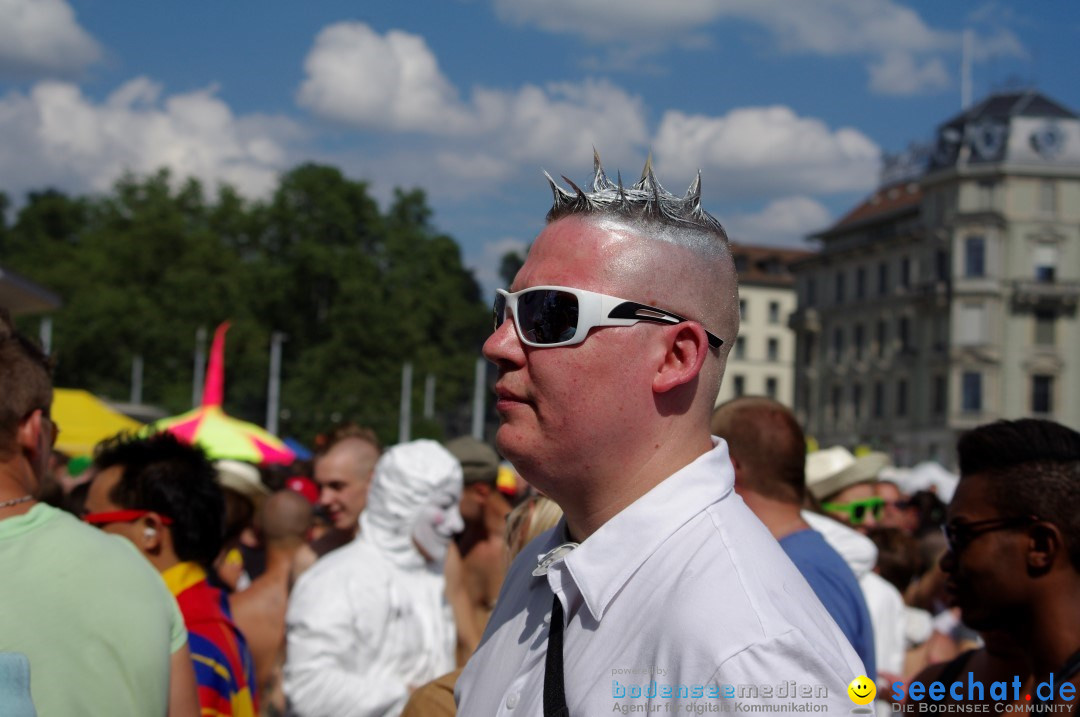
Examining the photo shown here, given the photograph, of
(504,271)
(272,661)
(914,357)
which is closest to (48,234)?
(504,271)

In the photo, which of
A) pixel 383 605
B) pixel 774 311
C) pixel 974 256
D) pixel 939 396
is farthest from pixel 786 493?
pixel 774 311

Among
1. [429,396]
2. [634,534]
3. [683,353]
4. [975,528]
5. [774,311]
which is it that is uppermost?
[774,311]

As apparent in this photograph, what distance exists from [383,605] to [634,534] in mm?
3050

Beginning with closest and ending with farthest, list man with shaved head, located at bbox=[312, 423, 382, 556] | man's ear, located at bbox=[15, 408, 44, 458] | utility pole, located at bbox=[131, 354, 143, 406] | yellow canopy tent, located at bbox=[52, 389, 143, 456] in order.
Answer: man's ear, located at bbox=[15, 408, 44, 458]
man with shaved head, located at bbox=[312, 423, 382, 556]
yellow canopy tent, located at bbox=[52, 389, 143, 456]
utility pole, located at bbox=[131, 354, 143, 406]

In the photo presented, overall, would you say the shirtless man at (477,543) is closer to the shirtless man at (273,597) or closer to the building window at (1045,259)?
the shirtless man at (273,597)

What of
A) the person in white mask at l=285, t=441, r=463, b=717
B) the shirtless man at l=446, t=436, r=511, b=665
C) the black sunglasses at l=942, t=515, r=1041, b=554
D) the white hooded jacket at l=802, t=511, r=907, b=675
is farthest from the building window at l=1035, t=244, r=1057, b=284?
the black sunglasses at l=942, t=515, r=1041, b=554

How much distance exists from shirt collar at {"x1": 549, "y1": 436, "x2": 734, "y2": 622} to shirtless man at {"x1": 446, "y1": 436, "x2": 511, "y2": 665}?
4.19 metres

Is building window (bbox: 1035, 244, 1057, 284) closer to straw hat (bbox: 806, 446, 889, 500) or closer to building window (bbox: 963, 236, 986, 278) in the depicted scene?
building window (bbox: 963, 236, 986, 278)

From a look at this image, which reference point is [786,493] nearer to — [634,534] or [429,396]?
[634,534]

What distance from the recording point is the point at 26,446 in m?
3.09

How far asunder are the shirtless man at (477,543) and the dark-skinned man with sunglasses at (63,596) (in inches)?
126

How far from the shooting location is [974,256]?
6906 centimetres

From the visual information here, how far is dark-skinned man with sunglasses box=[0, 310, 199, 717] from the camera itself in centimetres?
284

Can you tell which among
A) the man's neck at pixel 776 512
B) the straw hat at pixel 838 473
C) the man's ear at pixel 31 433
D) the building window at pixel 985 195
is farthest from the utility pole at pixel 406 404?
the man's ear at pixel 31 433
